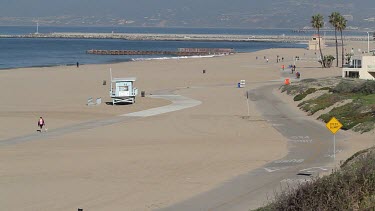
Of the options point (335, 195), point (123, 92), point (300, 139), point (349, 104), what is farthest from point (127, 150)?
point (123, 92)

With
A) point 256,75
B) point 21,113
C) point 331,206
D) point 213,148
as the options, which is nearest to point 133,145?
point 213,148

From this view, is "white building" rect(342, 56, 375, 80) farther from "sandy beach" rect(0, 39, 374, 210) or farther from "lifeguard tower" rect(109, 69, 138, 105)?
"lifeguard tower" rect(109, 69, 138, 105)

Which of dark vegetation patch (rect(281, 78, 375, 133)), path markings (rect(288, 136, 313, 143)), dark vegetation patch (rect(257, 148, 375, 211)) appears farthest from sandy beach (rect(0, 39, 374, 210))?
dark vegetation patch (rect(257, 148, 375, 211))

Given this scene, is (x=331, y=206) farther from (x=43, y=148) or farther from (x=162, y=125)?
(x=162, y=125)

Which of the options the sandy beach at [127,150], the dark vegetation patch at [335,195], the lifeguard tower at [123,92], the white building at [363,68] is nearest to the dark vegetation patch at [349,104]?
the sandy beach at [127,150]

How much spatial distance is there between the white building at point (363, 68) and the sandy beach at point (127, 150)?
303 inches

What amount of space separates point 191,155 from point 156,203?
22.0 ft

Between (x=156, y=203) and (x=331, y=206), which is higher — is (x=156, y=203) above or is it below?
below

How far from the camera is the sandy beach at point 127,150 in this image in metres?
17.7

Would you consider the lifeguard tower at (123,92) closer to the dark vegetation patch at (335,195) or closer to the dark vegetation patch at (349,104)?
the dark vegetation patch at (349,104)

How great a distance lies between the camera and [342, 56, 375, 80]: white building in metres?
48.3

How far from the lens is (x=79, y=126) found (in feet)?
104

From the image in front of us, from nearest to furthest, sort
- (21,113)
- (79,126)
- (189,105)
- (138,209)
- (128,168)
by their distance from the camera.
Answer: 1. (138,209)
2. (128,168)
3. (79,126)
4. (21,113)
5. (189,105)

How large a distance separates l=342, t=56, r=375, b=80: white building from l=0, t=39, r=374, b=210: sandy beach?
7.69 meters
